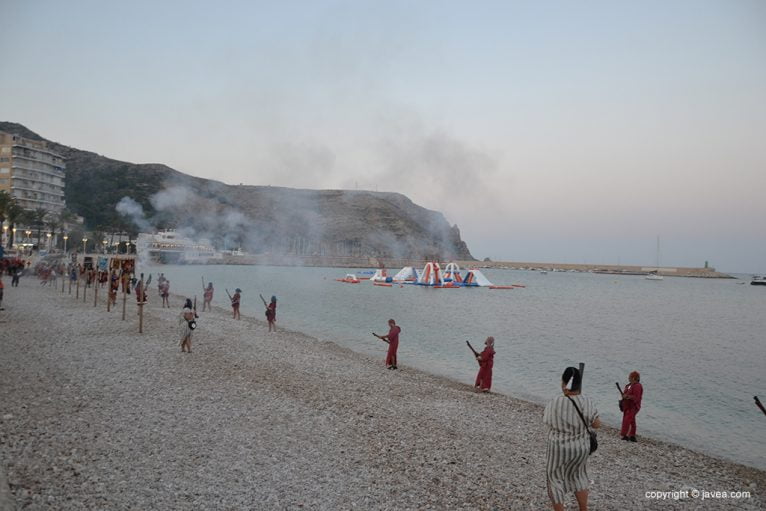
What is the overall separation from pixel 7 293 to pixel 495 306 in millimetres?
43885

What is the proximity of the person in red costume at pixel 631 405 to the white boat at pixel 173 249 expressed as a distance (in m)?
123

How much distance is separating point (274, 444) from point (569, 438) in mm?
4981

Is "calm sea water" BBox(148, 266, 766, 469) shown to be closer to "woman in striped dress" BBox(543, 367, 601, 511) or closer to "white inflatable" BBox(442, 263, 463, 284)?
"woman in striped dress" BBox(543, 367, 601, 511)

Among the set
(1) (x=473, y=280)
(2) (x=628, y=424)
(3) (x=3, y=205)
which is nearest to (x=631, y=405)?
(2) (x=628, y=424)

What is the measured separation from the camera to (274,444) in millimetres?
8148

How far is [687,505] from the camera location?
290 inches

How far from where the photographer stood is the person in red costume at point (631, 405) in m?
10.7

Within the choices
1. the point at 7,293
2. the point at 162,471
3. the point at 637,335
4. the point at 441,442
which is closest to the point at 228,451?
the point at 162,471

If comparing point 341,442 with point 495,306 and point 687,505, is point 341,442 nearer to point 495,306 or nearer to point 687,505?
point 687,505

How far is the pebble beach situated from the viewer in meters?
6.39

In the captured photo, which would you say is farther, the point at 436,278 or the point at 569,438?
the point at 436,278

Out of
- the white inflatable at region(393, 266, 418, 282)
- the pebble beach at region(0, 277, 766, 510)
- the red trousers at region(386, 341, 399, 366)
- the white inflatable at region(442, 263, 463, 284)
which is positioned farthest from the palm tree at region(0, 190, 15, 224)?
the white inflatable at region(442, 263, 463, 284)

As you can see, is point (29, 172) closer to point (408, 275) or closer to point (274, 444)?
point (408, 275)

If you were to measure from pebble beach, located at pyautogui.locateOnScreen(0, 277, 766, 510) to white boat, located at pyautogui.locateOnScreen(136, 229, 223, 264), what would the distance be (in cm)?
Result: 11737
